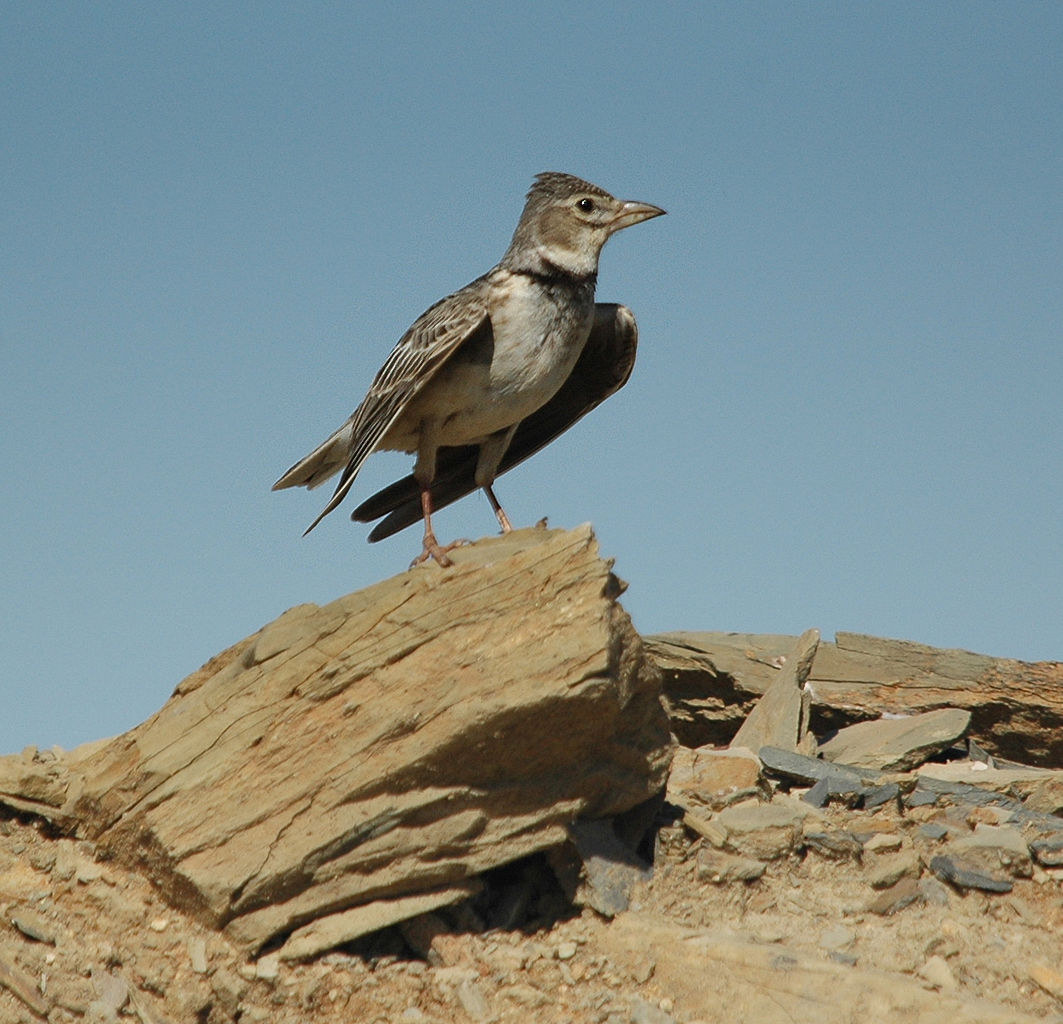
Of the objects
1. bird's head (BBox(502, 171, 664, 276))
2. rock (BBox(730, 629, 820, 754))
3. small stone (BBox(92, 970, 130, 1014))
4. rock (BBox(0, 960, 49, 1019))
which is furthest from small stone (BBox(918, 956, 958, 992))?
→ bird's head (BBox(502, 171, 664, 276))

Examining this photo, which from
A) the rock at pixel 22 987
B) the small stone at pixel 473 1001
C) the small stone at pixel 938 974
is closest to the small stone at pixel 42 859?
the rock at pixel 22 987

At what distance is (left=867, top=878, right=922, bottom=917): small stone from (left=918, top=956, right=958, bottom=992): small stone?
43cm

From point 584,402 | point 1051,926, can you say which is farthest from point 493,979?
point 584,402

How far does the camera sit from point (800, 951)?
6.38m

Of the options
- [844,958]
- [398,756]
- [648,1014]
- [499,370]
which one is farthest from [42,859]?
[844,958]

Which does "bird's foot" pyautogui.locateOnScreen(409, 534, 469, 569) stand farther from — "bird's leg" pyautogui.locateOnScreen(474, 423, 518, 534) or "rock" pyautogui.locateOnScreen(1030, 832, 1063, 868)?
"rock" pyautogui.locateOnScreen(1030, 832, 1063, 868)

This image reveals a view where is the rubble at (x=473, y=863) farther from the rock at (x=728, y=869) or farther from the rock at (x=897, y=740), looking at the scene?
the rock at (x=897, y=740)

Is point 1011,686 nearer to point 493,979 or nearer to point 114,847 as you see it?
point 493,979

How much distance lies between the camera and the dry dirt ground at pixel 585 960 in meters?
6.15

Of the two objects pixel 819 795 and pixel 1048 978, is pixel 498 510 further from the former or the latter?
pixel 1048 978

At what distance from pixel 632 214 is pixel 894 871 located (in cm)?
485

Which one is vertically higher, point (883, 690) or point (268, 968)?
point (883, 690)

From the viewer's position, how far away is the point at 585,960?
6.47m

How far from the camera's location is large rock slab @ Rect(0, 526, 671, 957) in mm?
6574
